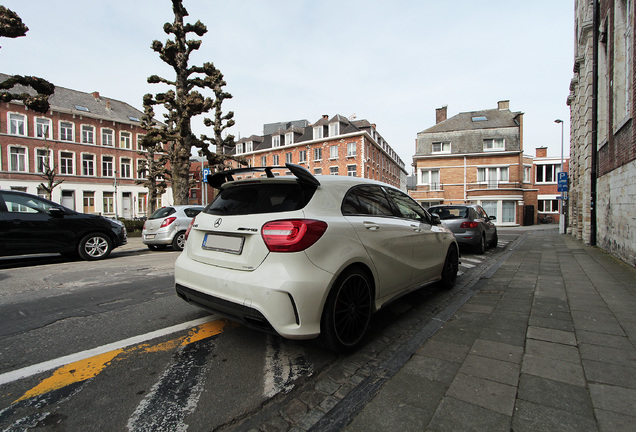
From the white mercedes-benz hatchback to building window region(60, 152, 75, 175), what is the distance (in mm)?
42310

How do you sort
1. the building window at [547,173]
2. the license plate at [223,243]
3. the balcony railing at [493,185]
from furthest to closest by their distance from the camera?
the building window at [547,173] → the balcony railing at [493,185] → the license plate at [223,243]

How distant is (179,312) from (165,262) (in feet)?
14.6

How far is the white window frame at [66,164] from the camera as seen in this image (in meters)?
35.5

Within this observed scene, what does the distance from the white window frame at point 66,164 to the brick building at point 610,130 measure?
148ft

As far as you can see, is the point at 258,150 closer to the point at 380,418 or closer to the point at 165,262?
Answer: the point at 165,262

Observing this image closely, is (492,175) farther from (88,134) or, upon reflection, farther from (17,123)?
(17,123)

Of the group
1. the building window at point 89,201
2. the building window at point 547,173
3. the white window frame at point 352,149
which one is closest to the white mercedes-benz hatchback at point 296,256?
the white window frame at point 352,149

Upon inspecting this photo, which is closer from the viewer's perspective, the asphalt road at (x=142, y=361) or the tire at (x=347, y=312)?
the asphalt road at (x=142, y=361)

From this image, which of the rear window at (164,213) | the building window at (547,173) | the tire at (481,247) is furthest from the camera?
the building window at (547,173)

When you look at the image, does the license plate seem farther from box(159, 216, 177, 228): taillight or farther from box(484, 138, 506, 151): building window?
box(484, 138, 506, 151): building window

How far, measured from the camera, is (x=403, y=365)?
2568mm

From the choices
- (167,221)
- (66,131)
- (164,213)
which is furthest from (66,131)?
(167,221)

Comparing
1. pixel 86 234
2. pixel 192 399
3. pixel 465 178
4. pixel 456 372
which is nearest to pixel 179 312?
pixel 192 399

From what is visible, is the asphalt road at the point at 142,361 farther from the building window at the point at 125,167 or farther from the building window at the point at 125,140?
the building window at the point at 125,140
